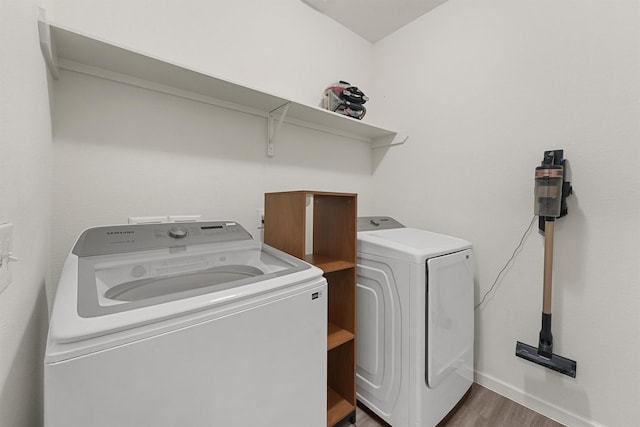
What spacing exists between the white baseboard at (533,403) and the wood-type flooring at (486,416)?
2cm

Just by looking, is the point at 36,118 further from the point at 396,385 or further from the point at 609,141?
the point at 609,141

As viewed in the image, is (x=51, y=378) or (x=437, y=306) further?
(x=437, y=306)

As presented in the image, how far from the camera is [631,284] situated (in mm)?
1210

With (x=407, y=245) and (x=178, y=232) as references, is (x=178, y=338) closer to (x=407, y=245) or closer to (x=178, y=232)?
(x=178, y=232)

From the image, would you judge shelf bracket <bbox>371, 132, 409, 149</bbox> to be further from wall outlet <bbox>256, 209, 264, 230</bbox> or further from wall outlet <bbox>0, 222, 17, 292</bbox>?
wall outlet <bbox>0, 222, 17, 292</bbox>

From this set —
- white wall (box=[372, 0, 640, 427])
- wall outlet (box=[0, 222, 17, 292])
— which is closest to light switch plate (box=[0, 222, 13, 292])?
wall outlet (box=[0, 222, 17, 292])

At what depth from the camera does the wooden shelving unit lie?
4.06 feet

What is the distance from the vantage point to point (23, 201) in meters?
0.65

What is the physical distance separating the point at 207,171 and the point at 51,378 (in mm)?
1163

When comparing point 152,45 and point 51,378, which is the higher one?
point 152,45

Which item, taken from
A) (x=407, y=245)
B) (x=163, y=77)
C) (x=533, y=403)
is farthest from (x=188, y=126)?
(x=533, y=403)

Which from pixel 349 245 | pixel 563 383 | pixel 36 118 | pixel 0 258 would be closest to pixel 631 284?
pixel 563 383

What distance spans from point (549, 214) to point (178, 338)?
5.49 feet

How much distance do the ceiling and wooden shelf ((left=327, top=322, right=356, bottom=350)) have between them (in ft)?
7.29
